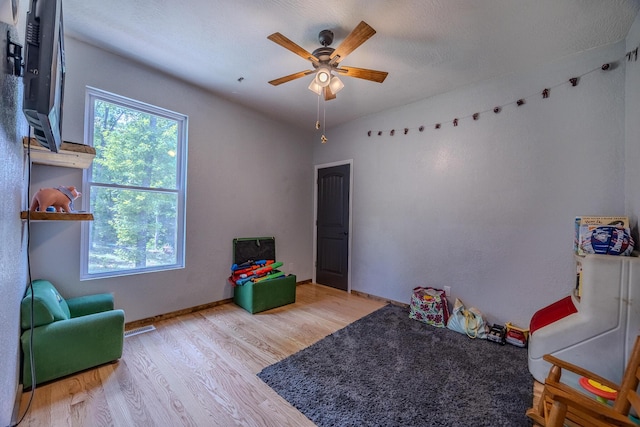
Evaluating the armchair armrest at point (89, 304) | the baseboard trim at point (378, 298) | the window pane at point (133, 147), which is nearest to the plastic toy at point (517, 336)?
the baseboard trim at point (378, 298)

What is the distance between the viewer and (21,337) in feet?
5.39

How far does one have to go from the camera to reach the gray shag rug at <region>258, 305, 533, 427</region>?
5.07 ft

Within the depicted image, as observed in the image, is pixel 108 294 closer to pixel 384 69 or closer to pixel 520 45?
pixel 384 69

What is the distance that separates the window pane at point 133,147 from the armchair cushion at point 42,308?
1.07 meters

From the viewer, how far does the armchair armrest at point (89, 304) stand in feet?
7.06

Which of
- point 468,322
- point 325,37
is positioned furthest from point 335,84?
point 468,322

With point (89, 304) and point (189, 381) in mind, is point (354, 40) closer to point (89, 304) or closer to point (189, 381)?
point (189, 381)

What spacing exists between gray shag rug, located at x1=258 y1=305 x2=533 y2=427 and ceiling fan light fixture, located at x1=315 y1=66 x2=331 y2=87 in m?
2.32

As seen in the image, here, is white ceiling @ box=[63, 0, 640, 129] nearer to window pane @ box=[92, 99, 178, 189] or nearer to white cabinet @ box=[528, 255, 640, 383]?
window pane @ box=[92, 99, 178, 189]

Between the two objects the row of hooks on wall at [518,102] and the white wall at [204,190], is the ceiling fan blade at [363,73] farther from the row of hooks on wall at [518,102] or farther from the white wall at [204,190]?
the white wall at [204,190]

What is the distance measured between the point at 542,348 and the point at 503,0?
2498 mm

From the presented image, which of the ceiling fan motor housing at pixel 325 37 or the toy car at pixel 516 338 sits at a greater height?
the ceiling fan motor housing at pixel 325 37

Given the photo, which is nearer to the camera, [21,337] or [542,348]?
[21,337]

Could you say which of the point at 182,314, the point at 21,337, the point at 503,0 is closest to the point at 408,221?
the point at 503,0
